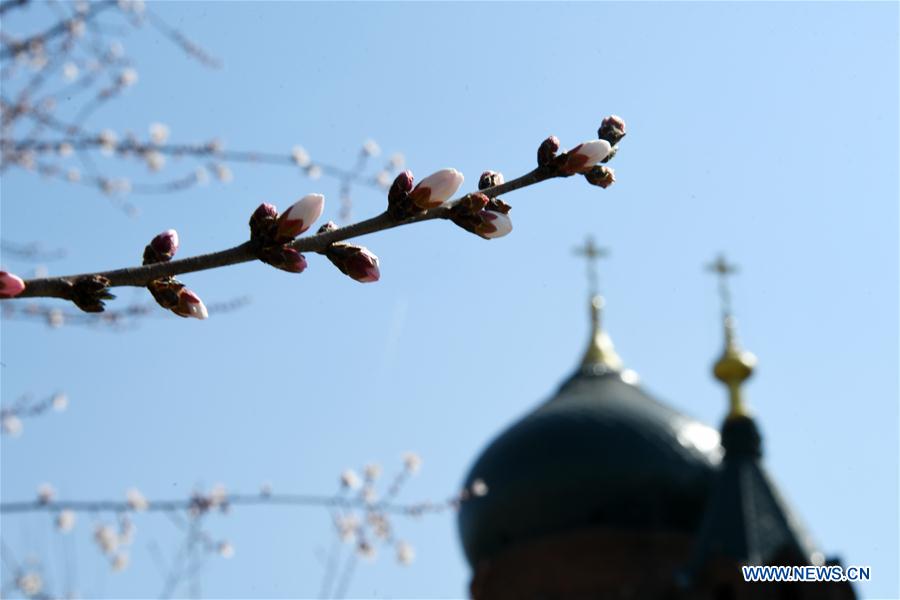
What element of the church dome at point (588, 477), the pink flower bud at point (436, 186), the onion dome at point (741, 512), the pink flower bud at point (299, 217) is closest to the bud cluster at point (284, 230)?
the pink flower bud at point (299, 217)

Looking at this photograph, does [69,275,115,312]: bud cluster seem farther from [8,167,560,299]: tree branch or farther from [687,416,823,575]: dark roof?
[687,416,823,575]: dark roof

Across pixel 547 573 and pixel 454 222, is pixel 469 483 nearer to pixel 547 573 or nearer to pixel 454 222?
pixel 547 573

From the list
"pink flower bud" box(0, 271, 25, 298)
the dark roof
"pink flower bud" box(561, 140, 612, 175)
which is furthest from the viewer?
the dark roof

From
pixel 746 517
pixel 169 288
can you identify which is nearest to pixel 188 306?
pixel 169 288

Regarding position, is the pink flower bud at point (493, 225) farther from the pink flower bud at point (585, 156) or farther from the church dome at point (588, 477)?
the church dome at point (588, 477)

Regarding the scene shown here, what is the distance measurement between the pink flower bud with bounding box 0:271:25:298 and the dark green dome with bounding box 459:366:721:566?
2209 cm

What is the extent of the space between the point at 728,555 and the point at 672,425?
325 centimetres

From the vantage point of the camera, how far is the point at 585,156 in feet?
6.10

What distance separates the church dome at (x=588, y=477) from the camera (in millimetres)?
23500

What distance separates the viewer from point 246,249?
1.70m

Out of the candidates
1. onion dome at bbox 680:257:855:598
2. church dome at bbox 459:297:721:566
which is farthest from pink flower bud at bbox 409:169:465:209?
church dome at bbox 459:297:721:566

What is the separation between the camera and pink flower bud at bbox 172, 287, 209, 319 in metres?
1.78

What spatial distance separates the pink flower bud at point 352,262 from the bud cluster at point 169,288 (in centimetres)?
18

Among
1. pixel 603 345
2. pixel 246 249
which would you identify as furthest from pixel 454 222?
pixel 603 345
